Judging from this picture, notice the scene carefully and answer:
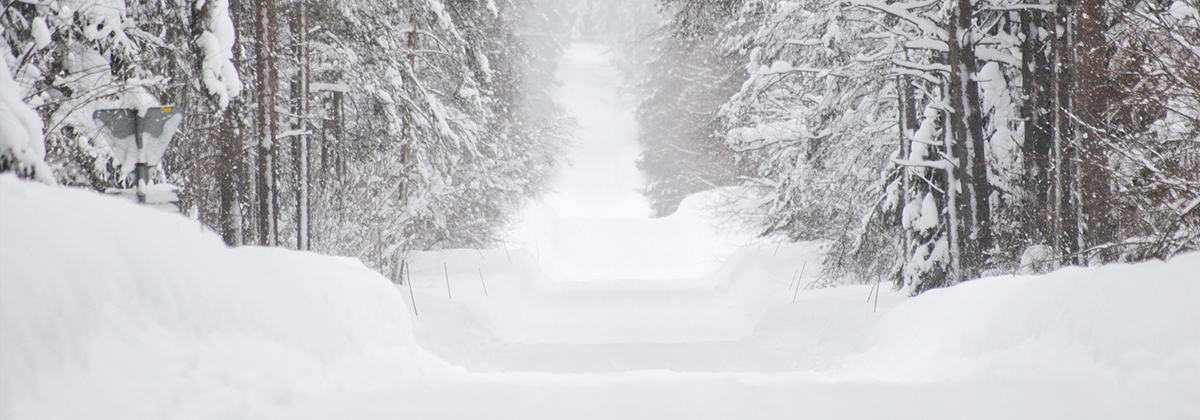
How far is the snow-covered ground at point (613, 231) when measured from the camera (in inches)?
1297

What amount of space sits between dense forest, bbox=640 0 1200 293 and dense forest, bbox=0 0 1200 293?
4 cm

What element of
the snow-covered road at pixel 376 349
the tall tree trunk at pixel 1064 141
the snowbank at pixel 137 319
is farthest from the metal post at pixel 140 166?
the tall tree trunk at pixel 1064 141

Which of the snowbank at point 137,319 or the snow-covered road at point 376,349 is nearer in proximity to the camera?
the snowbank at point 137,319

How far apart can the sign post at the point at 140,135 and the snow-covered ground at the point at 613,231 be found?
51.5 ft

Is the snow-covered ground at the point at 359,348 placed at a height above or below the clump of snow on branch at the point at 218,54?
below

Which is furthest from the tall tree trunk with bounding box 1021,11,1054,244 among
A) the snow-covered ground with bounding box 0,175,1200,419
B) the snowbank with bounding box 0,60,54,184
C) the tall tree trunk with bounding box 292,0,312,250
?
the snowbank with bounding box 0,60,54,184

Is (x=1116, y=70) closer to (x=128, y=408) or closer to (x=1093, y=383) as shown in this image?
(x=1093, y=383)

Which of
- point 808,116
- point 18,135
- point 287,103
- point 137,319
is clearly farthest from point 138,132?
point 808,116

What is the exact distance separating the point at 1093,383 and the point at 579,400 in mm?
3016

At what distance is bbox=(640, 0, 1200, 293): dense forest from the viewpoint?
9.62 meters

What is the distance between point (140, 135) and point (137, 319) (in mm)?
3527

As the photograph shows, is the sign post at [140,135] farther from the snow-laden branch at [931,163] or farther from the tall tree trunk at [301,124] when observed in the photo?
the snow-laden branch at [931,163]

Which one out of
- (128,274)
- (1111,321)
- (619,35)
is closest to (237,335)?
(128,274)

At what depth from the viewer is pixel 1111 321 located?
5.73m
